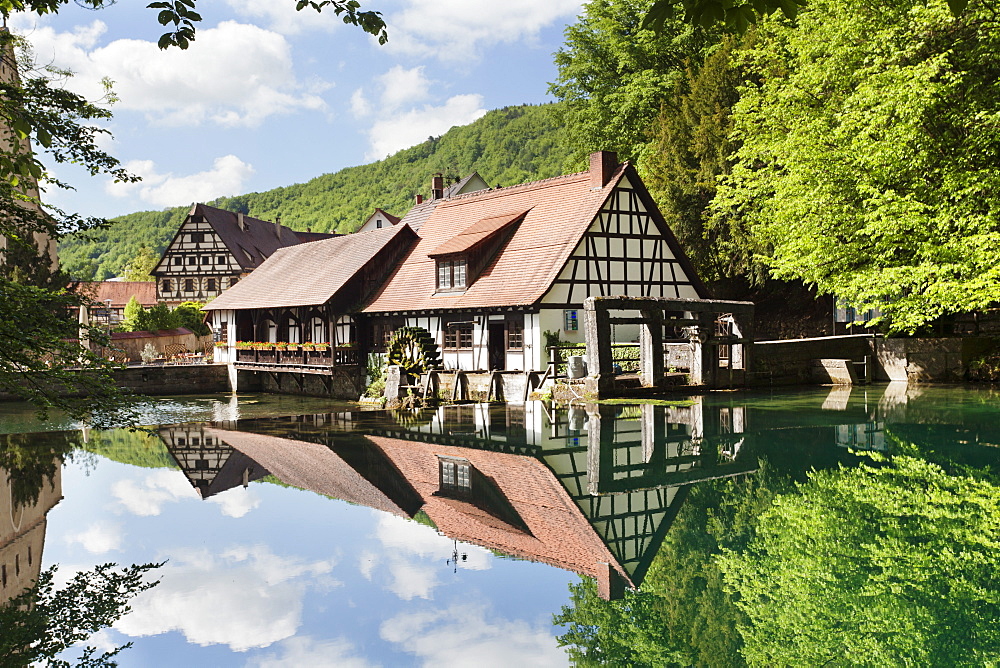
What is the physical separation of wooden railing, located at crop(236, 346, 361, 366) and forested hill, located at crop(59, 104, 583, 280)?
159 feet

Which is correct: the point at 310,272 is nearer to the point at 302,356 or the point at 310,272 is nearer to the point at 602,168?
→ the point at 302,356

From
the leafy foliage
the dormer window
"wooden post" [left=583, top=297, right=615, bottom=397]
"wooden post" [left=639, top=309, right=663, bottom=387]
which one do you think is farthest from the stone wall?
the leafy foliage

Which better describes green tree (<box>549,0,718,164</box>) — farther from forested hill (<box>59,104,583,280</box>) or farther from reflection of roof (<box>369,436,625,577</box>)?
forested hill (<box>59,104,583,280</box>)

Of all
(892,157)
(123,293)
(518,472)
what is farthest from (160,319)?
(518,472)

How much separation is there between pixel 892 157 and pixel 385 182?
294ft

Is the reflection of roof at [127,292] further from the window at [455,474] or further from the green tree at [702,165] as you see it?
the window at [455,474]

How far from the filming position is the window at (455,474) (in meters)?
10.9

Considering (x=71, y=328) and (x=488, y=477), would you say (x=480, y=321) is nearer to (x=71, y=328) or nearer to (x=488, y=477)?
(x=488, y=477)

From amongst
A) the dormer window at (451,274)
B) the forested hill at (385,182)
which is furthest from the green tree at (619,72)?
the forested hill at (385,182)

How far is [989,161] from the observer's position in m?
21.4

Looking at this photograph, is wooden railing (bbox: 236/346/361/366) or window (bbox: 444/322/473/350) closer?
window (bbox: 444/322/473/350)

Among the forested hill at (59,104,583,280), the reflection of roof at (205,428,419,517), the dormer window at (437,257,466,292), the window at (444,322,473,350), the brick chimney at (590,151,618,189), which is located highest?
the forested hill at (59,104,583,280)

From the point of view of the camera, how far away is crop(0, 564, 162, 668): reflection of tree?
215 inches

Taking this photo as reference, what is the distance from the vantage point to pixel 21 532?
871 cm
